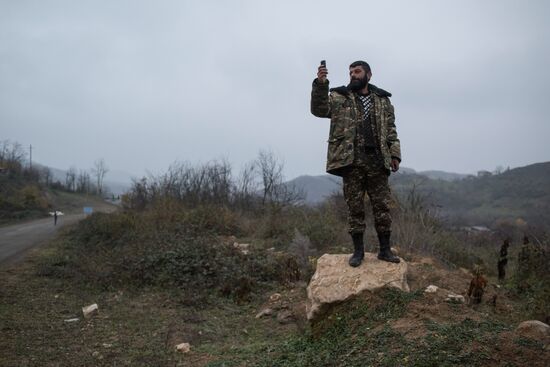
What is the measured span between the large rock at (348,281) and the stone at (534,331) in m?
1.11

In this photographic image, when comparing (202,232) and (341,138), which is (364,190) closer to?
(341,138)

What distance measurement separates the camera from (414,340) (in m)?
3.07

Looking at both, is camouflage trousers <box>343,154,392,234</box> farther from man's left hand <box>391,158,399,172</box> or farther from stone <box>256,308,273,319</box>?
stone <box>256,308,273,319</box>

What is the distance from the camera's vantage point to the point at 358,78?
14.5ft

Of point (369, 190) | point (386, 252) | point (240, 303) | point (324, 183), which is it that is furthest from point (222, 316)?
point (324, 183)

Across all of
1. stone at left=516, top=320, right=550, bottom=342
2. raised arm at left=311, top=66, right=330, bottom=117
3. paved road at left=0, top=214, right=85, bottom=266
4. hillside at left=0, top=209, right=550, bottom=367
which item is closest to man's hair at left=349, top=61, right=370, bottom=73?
raised arm at left=311, top=66, right=330, bottom=117

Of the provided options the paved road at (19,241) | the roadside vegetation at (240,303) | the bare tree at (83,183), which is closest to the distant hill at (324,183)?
the roadside vegetation at (240,303)

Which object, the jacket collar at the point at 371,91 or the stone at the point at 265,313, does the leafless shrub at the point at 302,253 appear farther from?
the jacket collar at the point at 371,91

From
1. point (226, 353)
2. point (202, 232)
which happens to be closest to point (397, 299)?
point (226, 353)

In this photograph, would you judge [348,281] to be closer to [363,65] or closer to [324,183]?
[363,65]

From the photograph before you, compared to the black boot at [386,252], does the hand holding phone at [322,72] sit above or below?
above

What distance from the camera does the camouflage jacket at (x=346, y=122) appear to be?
420cm

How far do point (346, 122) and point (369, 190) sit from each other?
73 cm

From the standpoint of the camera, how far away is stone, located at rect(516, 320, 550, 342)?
2.99 m
